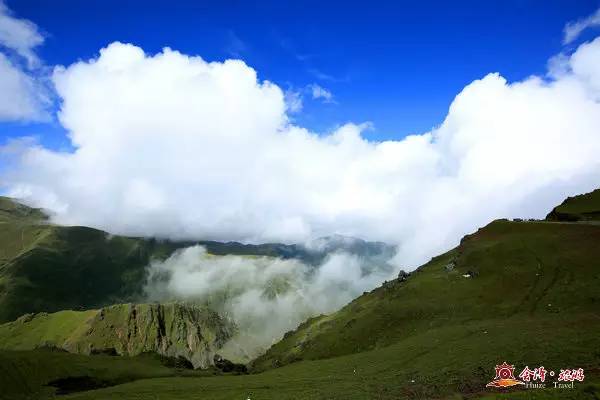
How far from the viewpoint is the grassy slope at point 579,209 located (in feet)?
512

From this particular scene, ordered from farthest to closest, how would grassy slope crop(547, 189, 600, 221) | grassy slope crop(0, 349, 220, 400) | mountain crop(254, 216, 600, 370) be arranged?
grassy slope crop(547, 189, 600, 221), grassy slope crop(0, 349, 220, 400), mountain crop(254, 216, 600, 370)

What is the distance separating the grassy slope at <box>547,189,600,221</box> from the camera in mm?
156125

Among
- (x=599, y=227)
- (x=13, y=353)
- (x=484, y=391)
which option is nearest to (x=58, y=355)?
(x=13, y=353)

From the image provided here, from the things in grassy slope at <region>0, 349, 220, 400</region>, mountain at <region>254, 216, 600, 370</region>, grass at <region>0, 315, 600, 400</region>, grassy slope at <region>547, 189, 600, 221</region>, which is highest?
grassy slope at <region>547, 189, 600, 221</region>

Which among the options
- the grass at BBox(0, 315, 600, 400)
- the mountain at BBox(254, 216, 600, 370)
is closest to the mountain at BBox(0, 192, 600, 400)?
the grass at BBox(0, 315, 600, 400)

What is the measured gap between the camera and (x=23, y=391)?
10225 cm

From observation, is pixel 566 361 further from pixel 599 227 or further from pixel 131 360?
pixel 131 360

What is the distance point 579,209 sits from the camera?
16850 centimetres

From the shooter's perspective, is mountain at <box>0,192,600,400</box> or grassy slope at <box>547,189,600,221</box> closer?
mountain at <box>0,192,600,400</box>

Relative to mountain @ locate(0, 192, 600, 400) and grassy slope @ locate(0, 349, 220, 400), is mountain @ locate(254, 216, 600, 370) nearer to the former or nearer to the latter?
mountain @ locate(0, 192, 600, 400)

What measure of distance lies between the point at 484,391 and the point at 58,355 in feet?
421

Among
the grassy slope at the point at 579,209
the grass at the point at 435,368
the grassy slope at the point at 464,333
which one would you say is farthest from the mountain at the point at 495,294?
the grassy slope at the point at 579,209

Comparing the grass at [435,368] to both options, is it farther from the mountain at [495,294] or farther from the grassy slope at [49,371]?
the grassy slope at [49,371]

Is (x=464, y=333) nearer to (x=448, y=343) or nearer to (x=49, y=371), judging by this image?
(x=448, y=343)
